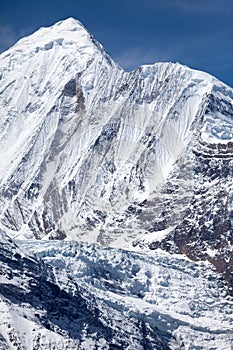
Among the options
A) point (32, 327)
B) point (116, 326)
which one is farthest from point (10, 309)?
point (116, 326)

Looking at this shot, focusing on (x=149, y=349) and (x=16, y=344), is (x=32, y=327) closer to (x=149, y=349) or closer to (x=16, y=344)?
(x=16, y=344)

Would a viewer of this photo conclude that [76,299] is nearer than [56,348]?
No

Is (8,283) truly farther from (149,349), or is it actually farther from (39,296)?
(149,349)

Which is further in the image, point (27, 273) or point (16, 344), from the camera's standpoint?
point (27, 273)

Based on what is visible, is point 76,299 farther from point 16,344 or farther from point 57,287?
point 16,344

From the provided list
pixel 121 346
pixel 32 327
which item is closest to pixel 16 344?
pixel 32 327

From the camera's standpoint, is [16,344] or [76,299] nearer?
[16,344]

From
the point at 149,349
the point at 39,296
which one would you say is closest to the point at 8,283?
the point at 39,296
